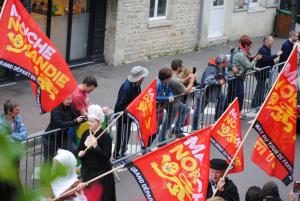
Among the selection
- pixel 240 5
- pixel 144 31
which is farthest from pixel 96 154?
pixel 240 5

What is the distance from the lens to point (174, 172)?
17.9ft

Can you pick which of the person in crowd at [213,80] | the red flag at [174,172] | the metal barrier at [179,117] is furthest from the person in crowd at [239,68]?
the red flag at [174,172]

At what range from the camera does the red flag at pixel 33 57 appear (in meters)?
6.53

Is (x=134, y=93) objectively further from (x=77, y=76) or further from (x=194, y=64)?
(x=194, y=64)

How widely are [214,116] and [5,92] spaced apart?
4665 millimetres

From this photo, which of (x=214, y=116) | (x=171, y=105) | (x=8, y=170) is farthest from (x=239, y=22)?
(x=8, y=170)

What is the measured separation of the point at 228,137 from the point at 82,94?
231 centimetres

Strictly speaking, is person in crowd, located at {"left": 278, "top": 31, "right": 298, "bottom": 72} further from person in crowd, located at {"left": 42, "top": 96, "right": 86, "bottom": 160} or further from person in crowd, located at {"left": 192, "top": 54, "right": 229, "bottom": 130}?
person in crowd, located at {"left": 42, "top": 96, "right": 86, "bottom": 160}

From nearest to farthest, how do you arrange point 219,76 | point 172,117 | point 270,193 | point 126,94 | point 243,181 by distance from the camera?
point 270,193 → point 126,94 → point 243,181 → point 172,117 → point 219,76

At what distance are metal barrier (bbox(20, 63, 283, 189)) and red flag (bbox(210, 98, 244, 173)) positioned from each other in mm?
2108

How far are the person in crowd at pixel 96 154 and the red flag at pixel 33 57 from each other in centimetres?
45

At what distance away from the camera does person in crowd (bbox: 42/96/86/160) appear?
7809 mm

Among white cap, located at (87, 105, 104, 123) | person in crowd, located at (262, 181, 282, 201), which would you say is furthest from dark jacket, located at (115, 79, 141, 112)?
person in crowd, located at (262, 181, 282, 201)

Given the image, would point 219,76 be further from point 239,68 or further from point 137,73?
point 137,73
